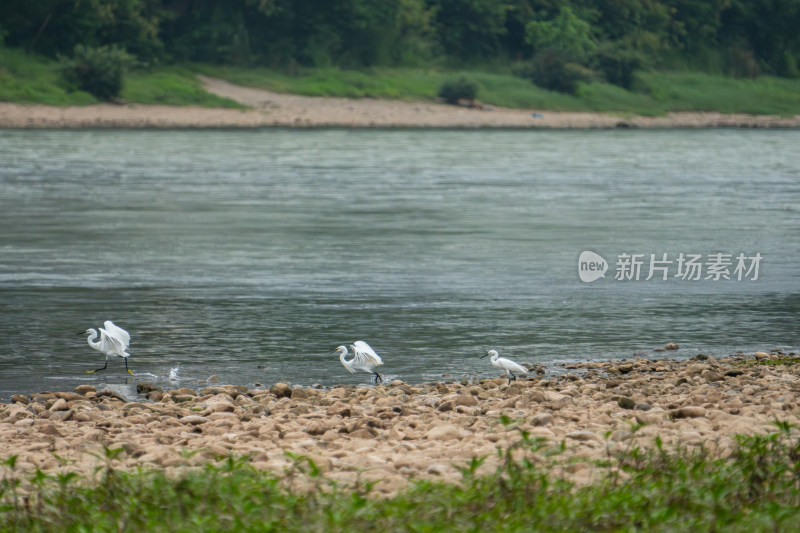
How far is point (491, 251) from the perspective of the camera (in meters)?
18.7

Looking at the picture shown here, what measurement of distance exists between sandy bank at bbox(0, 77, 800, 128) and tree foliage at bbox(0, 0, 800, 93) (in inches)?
171

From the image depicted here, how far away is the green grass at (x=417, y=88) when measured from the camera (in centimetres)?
6047

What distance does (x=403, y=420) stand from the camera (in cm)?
870

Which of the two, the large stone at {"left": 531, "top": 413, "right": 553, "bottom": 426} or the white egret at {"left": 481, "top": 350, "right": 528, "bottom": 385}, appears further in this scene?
the white egret at {"left": 481, "top": 350, "right": 528, "bottom": 385}

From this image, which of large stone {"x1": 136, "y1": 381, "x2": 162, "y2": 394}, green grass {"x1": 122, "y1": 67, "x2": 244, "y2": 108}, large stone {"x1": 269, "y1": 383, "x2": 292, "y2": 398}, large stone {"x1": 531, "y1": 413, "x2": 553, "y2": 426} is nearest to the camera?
large stone {"x1": 531, "y1": 413, "x2": 553, "y2": 426}

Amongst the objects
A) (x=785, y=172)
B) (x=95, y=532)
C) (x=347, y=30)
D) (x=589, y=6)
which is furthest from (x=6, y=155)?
(x=589, y=6)

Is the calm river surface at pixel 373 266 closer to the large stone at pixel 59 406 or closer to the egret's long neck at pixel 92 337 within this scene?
the egret's long neck at pixel 92 337

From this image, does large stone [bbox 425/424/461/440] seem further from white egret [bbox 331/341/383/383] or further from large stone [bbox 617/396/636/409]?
white egret [bbox 331/341/383/383]

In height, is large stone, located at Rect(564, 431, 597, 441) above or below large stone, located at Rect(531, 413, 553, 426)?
above

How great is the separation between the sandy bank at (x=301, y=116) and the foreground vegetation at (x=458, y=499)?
50790 mm

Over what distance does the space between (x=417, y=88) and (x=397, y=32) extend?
26.2 ft

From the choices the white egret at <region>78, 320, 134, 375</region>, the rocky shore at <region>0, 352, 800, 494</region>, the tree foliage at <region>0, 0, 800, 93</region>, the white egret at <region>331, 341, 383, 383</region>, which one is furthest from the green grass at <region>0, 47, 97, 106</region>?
the rocky shore at <region>0, 352, 800, 494</region>

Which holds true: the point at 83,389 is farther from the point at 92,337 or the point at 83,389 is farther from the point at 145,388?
the point at 92,337

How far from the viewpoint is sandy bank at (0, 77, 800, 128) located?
5694 cm
